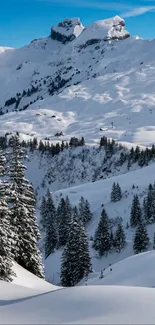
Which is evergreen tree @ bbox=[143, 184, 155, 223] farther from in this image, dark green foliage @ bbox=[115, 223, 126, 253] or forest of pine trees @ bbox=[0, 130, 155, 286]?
dark green foliage @ bbox=[115, 223, 126, 253]

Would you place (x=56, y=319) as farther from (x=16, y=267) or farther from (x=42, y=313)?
(x=16, y=267)

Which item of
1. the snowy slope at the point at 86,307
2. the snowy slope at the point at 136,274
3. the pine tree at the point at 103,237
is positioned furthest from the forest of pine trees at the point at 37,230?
the snowy slope at the point at 86,307

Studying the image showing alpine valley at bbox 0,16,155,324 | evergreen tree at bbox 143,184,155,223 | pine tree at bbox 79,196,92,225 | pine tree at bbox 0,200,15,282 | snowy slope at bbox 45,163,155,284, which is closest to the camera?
alpine valley at bbox 0,16,155,324

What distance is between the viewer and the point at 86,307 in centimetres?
934

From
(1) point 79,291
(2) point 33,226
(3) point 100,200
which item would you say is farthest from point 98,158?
(1) point 79,291

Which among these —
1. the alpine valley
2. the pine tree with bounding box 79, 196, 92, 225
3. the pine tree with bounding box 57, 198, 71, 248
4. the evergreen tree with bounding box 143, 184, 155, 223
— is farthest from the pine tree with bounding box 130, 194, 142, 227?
the pine tree with bounding box 79, 196, 92, 225

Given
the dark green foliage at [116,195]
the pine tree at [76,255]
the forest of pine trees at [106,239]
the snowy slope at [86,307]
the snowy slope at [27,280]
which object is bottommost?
the forest of pine trees at [106,239]

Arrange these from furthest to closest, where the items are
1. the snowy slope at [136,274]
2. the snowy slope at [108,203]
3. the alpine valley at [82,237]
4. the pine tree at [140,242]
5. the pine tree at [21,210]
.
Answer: the snowy slope at [108,203], the pine tree at [140,242], the pine tree at [21,210], the snowy slope at [136,274], the alpine valley at [82,237]

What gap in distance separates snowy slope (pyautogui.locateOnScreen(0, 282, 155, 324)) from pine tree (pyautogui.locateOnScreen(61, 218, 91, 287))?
29963 mm

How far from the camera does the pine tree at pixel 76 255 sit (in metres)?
40.8

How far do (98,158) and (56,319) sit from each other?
150 metres

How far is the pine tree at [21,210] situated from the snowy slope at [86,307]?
49.7ft

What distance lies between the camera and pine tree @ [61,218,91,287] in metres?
40.8

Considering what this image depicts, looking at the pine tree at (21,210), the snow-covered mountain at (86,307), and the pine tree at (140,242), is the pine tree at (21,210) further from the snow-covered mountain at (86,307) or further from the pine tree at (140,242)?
the pine tree at (140,242)
